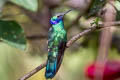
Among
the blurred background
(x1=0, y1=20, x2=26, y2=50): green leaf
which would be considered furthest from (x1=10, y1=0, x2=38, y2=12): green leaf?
the blurred background

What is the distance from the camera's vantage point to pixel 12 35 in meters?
1.54

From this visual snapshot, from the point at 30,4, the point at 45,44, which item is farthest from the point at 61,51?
the point at 45,44

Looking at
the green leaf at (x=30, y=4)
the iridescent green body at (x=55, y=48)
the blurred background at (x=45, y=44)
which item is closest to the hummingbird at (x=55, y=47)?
the iridescent green body at (x=55, y=48)

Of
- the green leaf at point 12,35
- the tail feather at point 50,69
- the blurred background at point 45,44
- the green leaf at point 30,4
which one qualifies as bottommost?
the blurred background at point 45,44

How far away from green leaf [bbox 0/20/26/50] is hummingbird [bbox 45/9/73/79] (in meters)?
0.23

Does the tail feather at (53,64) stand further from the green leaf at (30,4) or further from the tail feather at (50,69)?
the green leaf at (30,4)

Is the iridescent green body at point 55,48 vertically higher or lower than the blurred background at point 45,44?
higher

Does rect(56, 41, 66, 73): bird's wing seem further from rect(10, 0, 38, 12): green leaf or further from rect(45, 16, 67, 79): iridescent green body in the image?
rect(10, 0, 38, 12): green leaf

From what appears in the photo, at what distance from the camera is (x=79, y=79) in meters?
2.58

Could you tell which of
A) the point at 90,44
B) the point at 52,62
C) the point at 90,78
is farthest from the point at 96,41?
the point at 52,62

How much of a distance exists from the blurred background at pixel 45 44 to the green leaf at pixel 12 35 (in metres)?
0.69

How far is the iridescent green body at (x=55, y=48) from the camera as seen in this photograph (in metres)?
1.24

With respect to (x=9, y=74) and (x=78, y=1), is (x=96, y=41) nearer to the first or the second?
(x=78, y=1)

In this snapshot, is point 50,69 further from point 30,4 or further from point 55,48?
point 30,4
